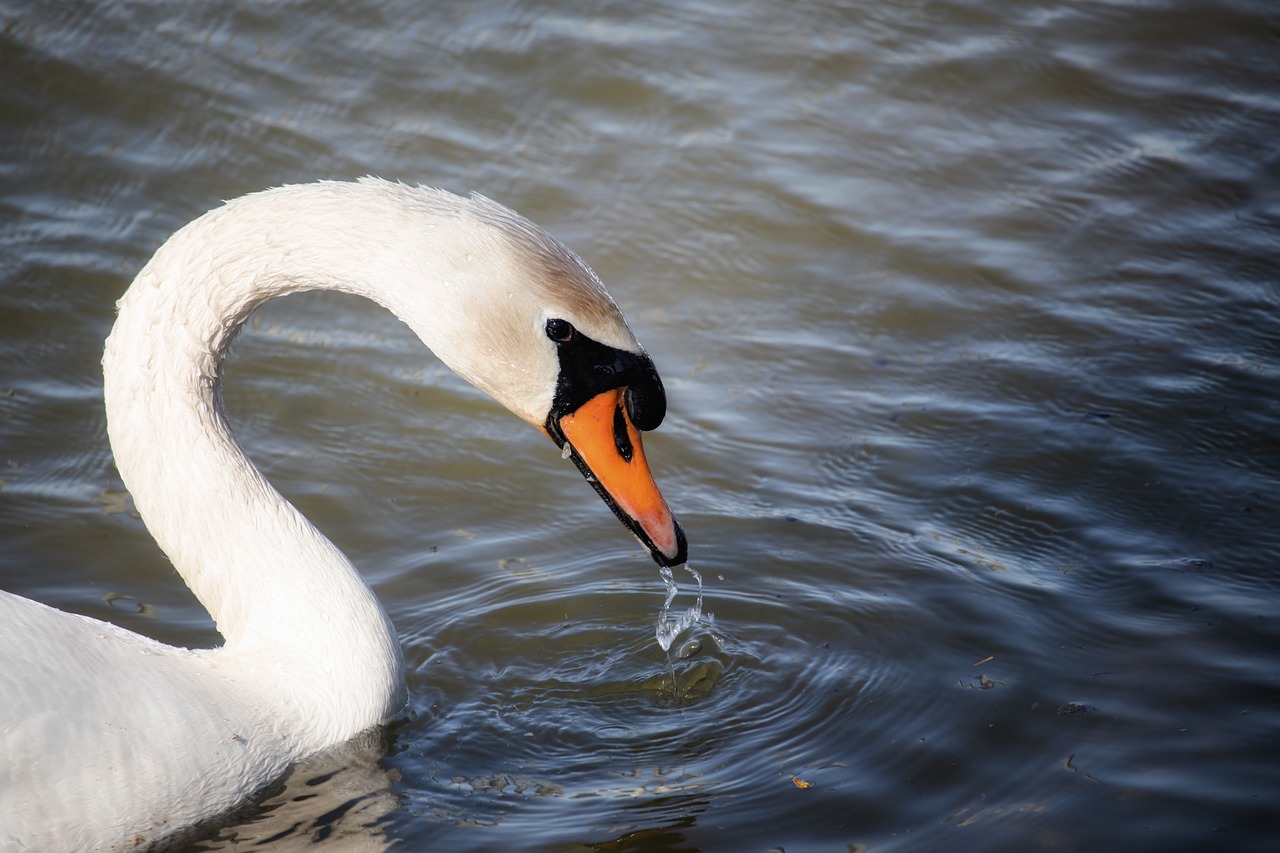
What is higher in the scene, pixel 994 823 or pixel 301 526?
pixel 301 526

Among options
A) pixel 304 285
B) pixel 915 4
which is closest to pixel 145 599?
pixel 304 285

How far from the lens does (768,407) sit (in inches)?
240

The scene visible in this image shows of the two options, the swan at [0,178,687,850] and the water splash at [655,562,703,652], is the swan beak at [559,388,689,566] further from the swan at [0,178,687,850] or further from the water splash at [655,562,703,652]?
the water splash at [655,562,703,652]

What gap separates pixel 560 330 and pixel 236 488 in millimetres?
1129

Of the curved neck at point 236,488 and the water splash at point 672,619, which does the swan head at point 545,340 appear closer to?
the curved neck at point 236,488

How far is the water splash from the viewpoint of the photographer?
14.5 feet

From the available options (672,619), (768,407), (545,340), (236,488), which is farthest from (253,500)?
(768,407)

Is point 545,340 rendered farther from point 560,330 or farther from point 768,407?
point 768,407

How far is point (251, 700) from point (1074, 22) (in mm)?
7588

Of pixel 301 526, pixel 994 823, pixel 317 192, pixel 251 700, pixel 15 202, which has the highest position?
pixel 317 192

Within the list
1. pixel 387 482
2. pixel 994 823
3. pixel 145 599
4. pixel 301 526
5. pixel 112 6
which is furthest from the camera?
pixel 112 6

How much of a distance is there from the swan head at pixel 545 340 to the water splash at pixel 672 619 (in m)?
0.69

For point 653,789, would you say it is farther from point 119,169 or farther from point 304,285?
point 119,169

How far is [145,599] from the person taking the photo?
15.9 feet
